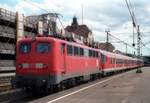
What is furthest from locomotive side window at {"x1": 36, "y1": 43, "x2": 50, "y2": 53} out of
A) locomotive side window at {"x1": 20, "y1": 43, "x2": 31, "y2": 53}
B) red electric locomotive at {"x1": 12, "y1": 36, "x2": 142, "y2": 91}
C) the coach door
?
the coach door

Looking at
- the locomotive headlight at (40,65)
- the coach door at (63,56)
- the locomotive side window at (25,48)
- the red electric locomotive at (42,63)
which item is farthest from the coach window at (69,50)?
the locomotive headlight at (40,65)

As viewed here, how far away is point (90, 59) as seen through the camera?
1273 inches

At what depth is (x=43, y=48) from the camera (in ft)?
70.2

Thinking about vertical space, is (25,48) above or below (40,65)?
above

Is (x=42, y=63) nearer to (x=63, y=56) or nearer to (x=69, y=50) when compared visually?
(x=63, y=56)

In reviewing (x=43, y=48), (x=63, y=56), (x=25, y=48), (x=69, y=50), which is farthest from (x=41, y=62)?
(x=69, y=50)

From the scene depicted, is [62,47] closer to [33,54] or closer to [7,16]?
[33,54]

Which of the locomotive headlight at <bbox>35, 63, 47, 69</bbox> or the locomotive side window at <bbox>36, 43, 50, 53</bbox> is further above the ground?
the locomotive side window at <bbox>36, 43, 50, 53</bbox>

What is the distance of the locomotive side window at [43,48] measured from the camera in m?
21.3

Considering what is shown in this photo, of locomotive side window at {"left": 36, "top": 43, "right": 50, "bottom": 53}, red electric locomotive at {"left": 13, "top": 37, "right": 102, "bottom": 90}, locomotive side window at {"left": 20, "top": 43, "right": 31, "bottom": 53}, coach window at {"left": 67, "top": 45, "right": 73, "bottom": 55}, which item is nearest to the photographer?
red electric locomotive at {"left": 13, "top": 37, "right": 102, "bottom": 90}

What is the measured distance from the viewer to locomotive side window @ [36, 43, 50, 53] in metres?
21.3

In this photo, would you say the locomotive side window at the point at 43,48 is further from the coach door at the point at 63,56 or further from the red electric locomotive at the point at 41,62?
the coach door at the point at 63,56

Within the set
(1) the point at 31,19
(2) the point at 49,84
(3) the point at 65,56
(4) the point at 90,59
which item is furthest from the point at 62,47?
(1) the point at 31,19

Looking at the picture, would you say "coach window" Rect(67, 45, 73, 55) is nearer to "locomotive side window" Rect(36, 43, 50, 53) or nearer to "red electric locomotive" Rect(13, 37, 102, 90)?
"red electric locomotive" Rect(13, 37, 102, 90)
